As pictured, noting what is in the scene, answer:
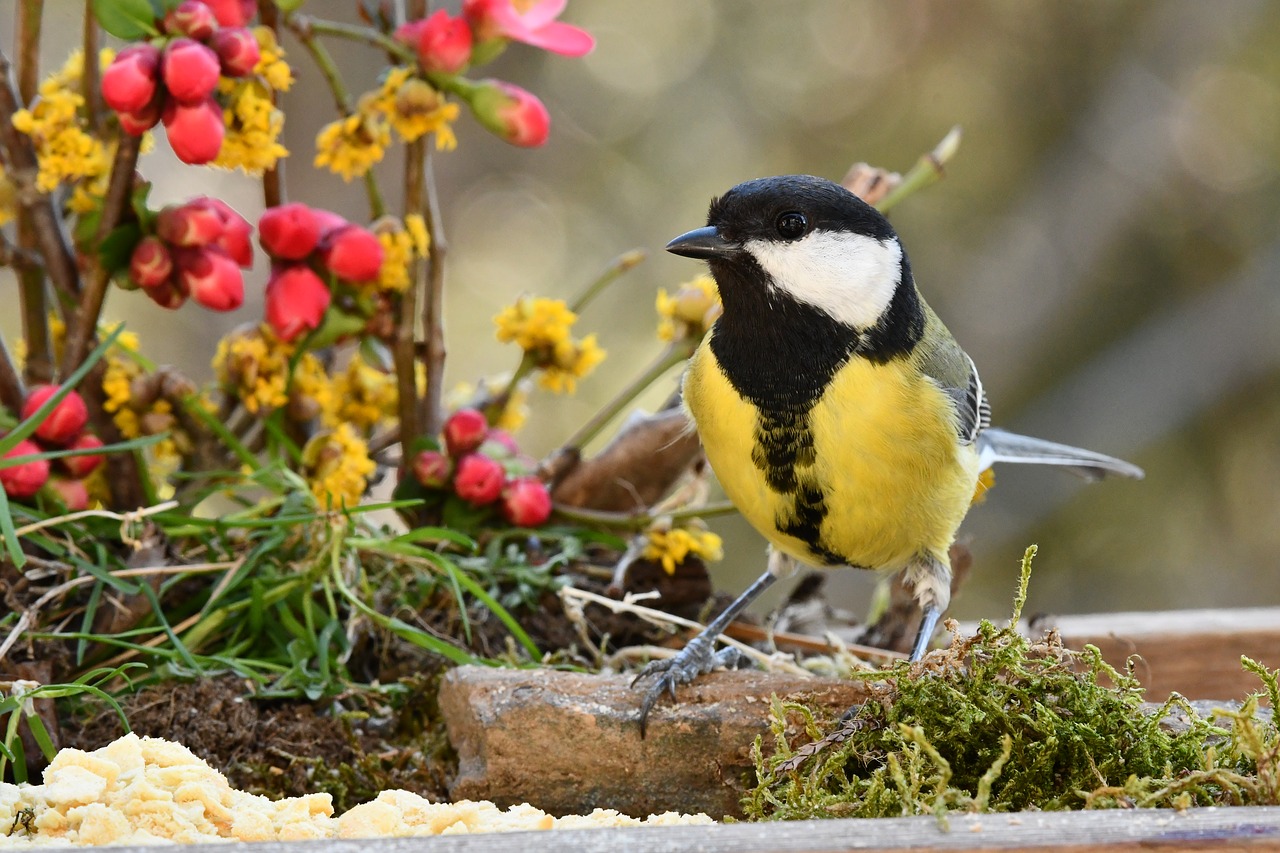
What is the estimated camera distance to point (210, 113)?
132 cm

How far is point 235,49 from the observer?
133 centimetres

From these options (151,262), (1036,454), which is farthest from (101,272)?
(1036,454)

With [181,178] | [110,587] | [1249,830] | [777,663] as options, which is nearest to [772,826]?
[1249,830]

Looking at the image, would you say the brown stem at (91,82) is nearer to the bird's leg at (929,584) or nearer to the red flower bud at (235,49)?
the red flower bud at (235,49)

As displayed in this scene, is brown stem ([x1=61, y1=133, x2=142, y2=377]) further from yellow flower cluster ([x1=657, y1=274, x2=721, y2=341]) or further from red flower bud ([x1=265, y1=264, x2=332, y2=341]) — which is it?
yellow flower cluster ([x1=657, y1=274, x2=721, y2=341])

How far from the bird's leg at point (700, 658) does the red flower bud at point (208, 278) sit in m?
0.64

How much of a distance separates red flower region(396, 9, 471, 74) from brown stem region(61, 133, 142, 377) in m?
0.34

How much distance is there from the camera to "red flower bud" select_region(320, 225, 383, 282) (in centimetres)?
153

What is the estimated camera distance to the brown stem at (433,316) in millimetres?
1679

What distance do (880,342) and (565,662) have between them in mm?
582

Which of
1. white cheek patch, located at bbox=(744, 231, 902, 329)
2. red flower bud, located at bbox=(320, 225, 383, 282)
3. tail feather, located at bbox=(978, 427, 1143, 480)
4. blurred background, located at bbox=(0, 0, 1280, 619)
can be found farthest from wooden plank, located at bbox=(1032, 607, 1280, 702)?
blurred background, located at bbox=(0, 0, 1280, 619)

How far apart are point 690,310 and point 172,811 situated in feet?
3.34

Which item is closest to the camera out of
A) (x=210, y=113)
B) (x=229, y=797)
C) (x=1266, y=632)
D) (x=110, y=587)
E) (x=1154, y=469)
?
(x=229, y=797)

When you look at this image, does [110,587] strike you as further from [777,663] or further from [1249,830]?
[1249,830]
